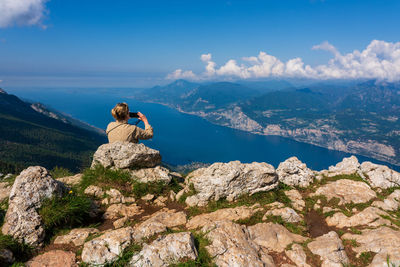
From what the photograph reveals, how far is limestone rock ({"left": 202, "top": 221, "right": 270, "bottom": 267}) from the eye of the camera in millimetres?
4723

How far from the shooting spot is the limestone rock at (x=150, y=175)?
31.9 feet

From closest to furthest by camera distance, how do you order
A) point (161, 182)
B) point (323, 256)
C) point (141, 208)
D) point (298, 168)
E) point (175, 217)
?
point (323, 256) → point (175, 217) → point (141, 208) → point (161, 182) → point (298, 168)

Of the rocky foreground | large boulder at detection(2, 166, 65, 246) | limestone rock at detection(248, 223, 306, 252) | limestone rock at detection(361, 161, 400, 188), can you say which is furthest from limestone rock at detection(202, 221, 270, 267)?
limestone rock at detection(361, 161, 400, 188)

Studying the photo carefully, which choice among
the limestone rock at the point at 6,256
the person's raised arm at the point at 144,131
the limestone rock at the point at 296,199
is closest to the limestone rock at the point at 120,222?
the limestone rock at the point at 6,256

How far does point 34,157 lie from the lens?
178500mm

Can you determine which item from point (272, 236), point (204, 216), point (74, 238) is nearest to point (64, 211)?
point (74, 238)

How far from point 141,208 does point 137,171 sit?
7.17 ft

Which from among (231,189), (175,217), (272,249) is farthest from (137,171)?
(272,249)

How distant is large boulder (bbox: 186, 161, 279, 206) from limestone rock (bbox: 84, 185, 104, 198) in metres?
3.70

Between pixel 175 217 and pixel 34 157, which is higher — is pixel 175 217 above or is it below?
above

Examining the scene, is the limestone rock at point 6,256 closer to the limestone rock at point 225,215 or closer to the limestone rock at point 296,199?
the limestone rock at point 225,215

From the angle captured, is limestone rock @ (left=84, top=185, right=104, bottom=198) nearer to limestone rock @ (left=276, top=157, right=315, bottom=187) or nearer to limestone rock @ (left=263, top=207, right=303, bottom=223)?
limestone rock @ (left=263, top=207, right=303, bottom=223)

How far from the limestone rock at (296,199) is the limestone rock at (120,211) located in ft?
20.8

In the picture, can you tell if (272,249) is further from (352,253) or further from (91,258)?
(91,258)
